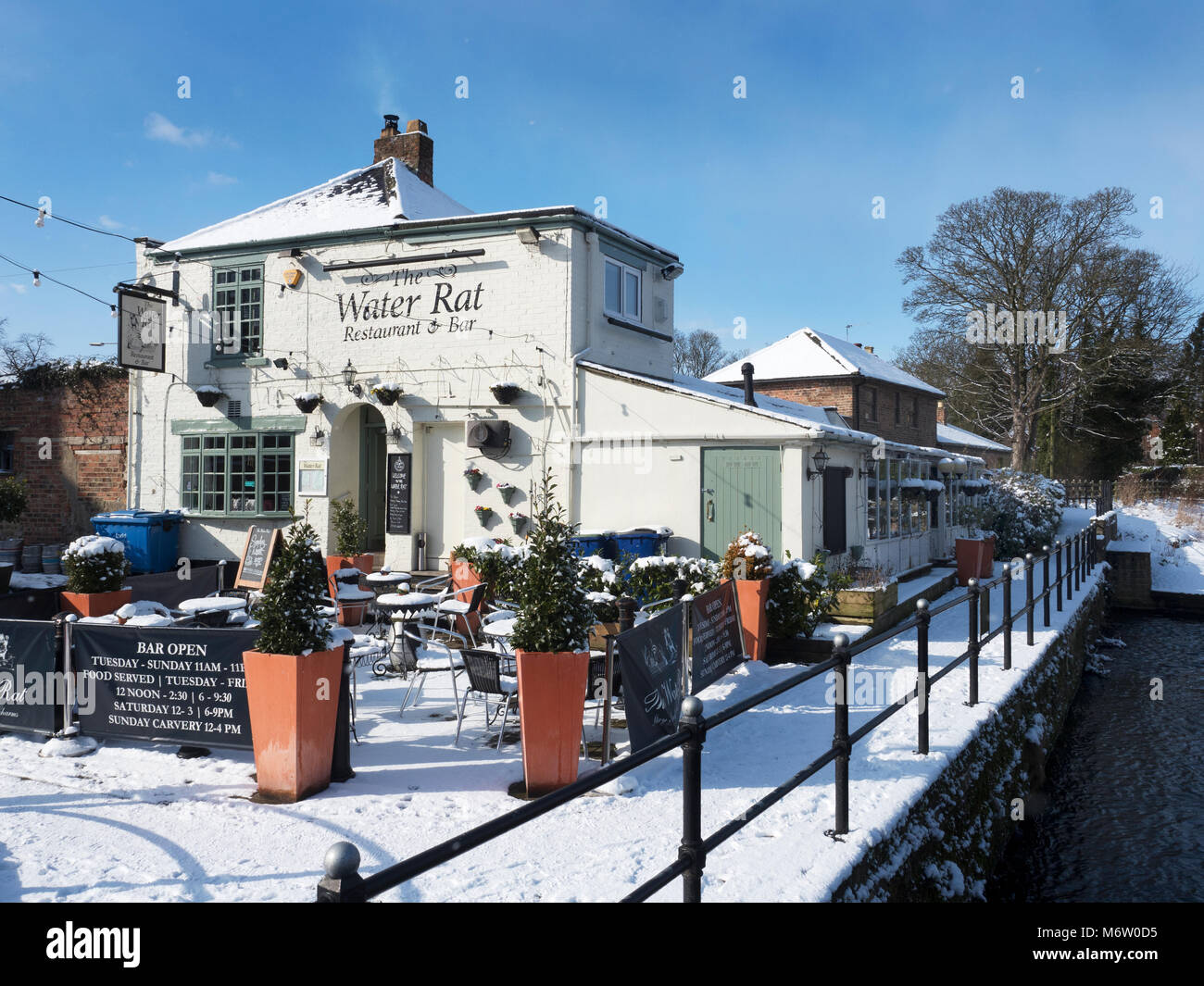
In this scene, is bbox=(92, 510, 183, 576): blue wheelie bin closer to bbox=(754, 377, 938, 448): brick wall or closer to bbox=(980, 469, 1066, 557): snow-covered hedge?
bbox=(980, 469, 1066, 557): snow-covered hedge

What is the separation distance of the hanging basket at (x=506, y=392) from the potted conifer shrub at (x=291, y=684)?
8.44 metres

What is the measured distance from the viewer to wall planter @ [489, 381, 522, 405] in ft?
44.5

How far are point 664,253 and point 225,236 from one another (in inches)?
324

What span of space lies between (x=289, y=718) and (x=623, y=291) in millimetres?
10945

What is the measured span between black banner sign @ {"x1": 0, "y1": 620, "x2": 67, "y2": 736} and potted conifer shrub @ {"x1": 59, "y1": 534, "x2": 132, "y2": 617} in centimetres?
193

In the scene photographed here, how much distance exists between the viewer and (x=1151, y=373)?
29.3m

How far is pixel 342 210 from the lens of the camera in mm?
15898

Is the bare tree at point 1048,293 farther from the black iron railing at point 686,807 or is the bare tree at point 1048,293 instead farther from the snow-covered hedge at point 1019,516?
the black iron railing at point 686,807

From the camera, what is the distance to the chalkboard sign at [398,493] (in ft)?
47.7

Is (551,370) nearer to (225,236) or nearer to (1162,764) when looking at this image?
(225,236)

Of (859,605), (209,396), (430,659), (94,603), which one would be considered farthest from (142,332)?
(859,605)

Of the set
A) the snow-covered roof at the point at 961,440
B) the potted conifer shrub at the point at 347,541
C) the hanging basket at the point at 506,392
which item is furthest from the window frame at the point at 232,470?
the snow-covered roof at the point at 961,440

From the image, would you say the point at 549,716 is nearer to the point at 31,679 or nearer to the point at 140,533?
the point at 31,679

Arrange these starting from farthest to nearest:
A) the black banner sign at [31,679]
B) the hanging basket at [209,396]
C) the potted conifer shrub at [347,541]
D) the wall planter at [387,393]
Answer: the hanging basket at [209,396] < the wall planter at [387,393] < the potted conifer shrub at [347,541] < the black banner sign at [31,679]
